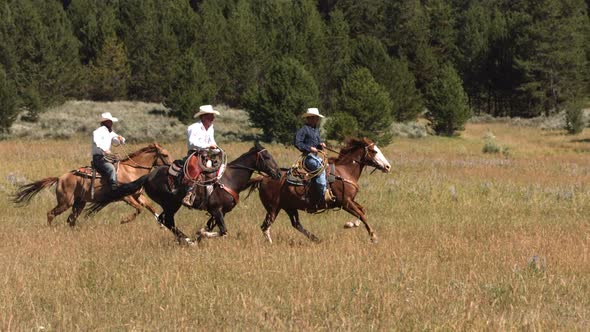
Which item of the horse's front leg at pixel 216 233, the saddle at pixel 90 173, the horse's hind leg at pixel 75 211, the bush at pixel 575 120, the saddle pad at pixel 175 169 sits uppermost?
the saddle pad at pixel 175 169

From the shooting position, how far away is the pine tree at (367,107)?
3891cm

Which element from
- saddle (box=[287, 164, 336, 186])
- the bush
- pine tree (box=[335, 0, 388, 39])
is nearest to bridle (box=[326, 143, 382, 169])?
saddle (box=[287, 164, 336, 186])

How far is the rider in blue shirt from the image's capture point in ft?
35.6

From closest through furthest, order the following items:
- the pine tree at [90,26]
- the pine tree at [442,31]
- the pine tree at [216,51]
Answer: the pine tree at [216,51]
the pine tree at [90,26]
the pine tree at [442,31]

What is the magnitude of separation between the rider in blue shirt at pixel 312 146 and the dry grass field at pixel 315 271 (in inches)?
37.2

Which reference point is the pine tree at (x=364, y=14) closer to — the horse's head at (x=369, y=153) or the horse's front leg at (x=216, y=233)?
the horse's head at (x=369, y=153)

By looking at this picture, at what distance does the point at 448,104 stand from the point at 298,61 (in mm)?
13142

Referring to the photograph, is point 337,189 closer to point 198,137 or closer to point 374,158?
point 374,158

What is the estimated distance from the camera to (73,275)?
7.55 meters

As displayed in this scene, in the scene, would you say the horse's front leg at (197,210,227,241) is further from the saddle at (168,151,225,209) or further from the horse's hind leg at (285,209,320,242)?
the horse's hind leg at (285,209,320,242)

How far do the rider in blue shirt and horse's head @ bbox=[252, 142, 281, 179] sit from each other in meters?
0.62

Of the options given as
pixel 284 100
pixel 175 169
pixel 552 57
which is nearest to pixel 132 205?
pixel 175 169

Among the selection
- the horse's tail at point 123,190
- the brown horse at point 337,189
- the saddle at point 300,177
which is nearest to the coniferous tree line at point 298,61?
the brown horse at point 337,189

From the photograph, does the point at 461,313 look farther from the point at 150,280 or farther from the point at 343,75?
the point at 343,75
